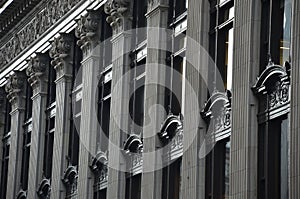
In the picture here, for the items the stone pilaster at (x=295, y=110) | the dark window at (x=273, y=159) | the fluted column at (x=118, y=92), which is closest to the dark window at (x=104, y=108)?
the fluted column at (x=118, y=92)

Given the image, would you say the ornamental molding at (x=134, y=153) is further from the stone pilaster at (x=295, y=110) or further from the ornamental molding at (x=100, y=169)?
the stone pilaster at (x=295, y=110)

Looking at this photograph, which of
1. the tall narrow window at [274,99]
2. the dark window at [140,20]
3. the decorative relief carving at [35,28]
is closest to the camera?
the tall narrow window at [274,99]

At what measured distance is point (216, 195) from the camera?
38812 millimetres

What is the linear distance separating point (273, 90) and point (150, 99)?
941cm

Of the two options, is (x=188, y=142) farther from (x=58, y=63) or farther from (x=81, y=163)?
(x=58, y=63)

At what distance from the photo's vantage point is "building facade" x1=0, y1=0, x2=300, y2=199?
36.1 metres

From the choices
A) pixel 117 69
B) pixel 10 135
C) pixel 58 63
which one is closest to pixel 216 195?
pixel 117 69

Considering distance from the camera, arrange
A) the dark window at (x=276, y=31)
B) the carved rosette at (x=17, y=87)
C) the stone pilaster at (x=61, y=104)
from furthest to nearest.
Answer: the carved rosette at (x=17, y=87), the stone pilaster at (x=61, y=104), the dark window at (x=276, y=31)

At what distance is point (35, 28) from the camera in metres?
60.2

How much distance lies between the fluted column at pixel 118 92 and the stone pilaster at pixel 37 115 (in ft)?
29.6

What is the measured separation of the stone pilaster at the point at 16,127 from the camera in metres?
60.1

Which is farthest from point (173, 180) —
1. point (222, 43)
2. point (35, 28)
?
point (35, 28)

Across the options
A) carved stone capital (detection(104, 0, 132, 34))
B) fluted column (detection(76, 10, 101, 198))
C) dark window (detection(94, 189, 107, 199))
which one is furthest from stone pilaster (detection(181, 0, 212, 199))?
fluted column (detection(76, 10, 101, 198))

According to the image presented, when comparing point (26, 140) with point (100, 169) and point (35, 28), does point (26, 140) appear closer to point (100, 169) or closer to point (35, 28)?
point (35, 28)
